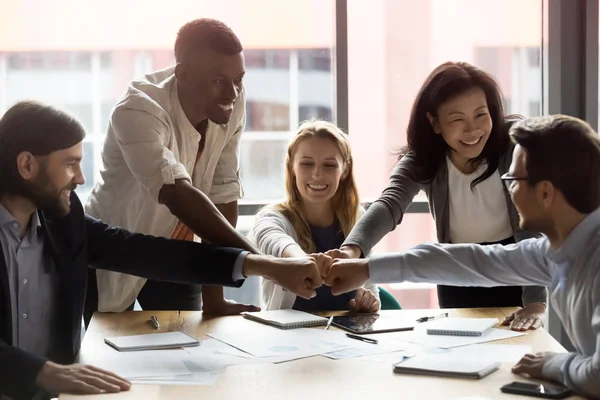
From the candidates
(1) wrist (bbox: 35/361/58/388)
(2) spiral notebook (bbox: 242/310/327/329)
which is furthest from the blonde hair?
(1) wrist (bbox: 35/361/58/388)

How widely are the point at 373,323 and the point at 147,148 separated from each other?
2.68 ft

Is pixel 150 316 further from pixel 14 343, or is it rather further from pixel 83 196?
pixel 83 196

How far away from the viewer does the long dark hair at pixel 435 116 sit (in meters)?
2.71

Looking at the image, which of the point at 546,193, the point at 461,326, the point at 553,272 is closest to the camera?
the point at 546,193

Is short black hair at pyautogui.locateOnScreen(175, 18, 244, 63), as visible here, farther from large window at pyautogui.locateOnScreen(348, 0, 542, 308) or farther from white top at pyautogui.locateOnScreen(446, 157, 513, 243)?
large window at pyautogui.locateOnScreen(348, 0, 542, 308)

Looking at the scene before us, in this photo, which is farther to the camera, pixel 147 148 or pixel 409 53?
pixel 409 53

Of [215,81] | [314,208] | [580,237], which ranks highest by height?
[215,81]

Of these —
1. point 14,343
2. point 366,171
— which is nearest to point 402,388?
point 14,343

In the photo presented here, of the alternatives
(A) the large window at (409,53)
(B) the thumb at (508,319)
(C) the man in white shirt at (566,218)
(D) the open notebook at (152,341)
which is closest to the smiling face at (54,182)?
(D) the open notebook at (152,341)

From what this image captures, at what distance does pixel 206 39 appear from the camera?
8.28ft

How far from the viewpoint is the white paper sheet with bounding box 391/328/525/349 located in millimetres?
2104

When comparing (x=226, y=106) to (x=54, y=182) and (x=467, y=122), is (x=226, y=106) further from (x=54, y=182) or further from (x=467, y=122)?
(x=467, y=122)

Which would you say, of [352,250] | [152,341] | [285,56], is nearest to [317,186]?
[352,250]

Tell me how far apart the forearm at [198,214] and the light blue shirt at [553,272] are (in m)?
0.42
